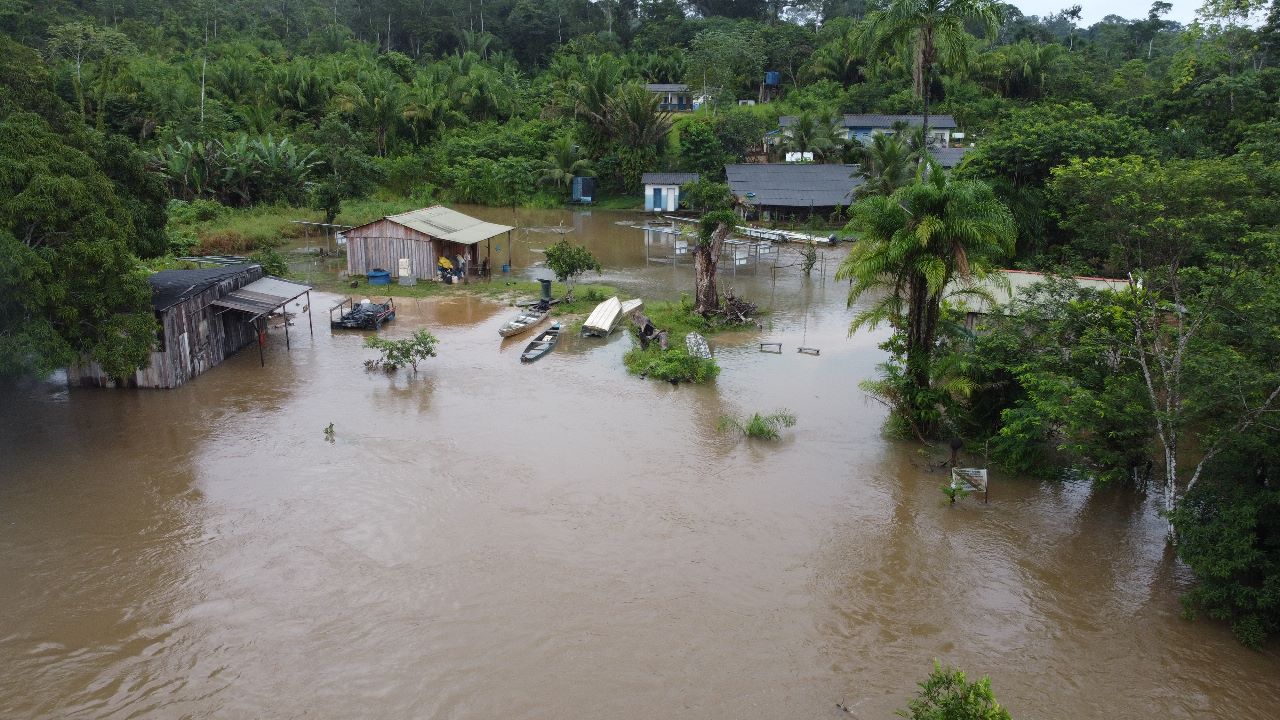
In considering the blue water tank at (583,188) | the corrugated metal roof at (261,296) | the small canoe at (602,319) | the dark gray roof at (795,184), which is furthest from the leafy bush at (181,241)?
the dark gray roof at (795,184)

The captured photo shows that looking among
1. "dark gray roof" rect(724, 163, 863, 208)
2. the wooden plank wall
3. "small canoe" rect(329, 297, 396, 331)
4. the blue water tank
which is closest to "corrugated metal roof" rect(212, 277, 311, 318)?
"small canoe" rect(329, 297, 396, 331)

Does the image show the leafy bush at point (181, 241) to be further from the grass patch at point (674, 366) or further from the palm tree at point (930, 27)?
the palm tree at point (930, 27)

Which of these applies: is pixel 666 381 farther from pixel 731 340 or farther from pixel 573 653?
pixel 573 653

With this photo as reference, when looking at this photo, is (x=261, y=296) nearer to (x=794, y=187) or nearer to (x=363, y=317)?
(x=363, y=317)

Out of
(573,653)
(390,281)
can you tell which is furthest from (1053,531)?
(390,281)

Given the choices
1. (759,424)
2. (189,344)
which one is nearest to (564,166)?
(189,344)
